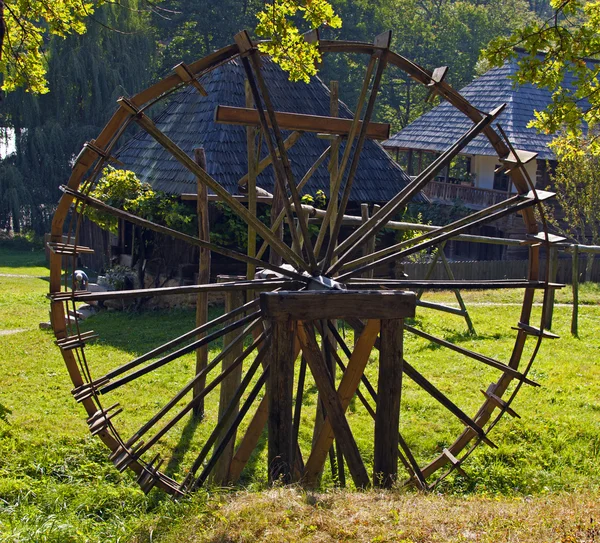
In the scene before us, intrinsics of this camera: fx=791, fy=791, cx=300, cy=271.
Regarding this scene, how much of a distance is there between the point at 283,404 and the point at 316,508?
0.90m

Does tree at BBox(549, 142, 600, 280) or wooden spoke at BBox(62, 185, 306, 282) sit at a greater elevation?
tree at BBox(549, 142, 600, 280)

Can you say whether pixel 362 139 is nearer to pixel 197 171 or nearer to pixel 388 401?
pixel 197 171

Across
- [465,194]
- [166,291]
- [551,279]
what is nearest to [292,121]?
[166,291]

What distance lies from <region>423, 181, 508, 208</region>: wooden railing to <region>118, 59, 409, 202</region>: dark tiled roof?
892 centimetres

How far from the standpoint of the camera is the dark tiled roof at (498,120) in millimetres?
22562

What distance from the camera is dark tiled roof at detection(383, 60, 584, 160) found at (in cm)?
2256

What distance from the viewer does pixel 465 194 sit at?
2514 cm

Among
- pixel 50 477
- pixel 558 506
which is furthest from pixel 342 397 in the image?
Answer: pixel 50 477

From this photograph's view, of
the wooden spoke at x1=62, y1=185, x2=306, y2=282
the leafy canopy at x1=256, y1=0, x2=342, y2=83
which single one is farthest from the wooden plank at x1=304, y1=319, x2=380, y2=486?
the leafy canopy at x1=256, y1=0, x2=342, y2=83

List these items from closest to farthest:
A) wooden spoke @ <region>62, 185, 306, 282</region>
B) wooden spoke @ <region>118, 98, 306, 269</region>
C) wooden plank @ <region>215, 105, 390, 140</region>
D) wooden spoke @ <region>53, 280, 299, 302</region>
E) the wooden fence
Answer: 1. wooden spoke @ <region>53, 280, 299, 302</region>
2. wooden spoke @ <region>62, 185, 306, 282</region>
3. wooden spoke @ <region>118, 98, 306, 269</region>
4. wooden plank @ <region>215, 105, 390, 140</region>
5. the wooden fence

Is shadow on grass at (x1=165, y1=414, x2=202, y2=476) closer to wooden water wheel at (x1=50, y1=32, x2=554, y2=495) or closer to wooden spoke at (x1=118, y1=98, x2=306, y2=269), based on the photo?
wooden water wheel at (x1=50, y1=32, x2=554, y2=495)

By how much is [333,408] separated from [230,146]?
368 inches

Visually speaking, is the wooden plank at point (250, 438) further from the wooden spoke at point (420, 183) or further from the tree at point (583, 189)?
the tree at point (583, 189)

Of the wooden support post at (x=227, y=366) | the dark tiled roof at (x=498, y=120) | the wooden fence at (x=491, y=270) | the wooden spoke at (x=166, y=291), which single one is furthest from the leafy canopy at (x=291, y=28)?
the dark tiled roof at (x=498, y=120)
